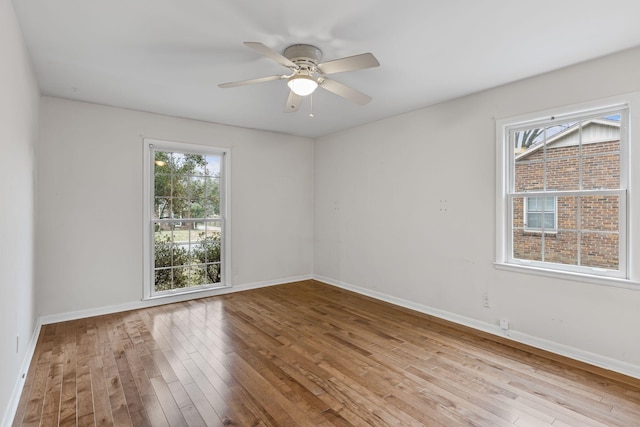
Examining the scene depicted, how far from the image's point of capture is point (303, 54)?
2.57 metres

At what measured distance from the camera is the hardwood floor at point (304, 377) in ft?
6.91

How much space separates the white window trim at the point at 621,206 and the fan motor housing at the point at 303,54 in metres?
2.16

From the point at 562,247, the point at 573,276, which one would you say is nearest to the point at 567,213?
the point at 562,247

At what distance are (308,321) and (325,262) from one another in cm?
207

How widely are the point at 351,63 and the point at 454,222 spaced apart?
7.96 feet

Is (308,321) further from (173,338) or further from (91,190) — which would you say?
(91,190)

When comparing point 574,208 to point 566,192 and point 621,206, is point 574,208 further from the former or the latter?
point 621,206

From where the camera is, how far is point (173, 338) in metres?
3.33

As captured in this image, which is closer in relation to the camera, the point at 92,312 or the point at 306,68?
the point at 306,68

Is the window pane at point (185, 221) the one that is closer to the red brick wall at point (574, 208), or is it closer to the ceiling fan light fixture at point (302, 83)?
the ceiling fan light fixture at point (302, 83)

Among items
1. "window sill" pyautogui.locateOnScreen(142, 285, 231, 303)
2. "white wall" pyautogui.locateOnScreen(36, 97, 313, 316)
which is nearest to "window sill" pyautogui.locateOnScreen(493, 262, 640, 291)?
"white wall" pyautogui.locateOnScreen(36, 97, 313, 316)

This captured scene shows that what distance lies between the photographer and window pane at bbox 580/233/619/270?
9.17 ft

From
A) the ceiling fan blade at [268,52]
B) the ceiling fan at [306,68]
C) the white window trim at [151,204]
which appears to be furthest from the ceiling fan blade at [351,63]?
the white window trim at [151,204]

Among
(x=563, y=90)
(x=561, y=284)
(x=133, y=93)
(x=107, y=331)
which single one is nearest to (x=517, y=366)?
(x=561, y=284)
